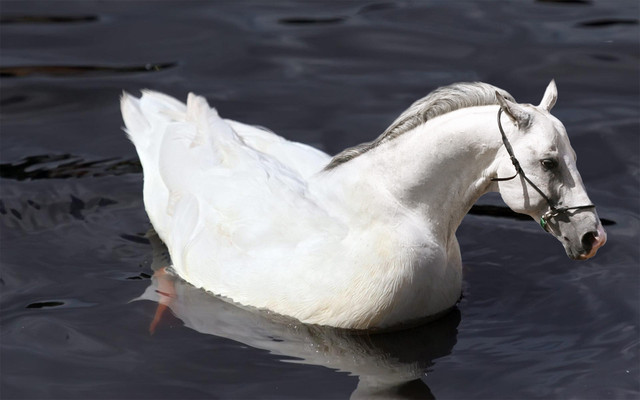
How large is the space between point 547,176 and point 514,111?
37 cm

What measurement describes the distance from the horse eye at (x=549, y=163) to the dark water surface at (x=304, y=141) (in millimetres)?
1210

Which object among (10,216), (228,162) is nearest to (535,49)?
(228,162)

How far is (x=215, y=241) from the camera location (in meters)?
6.29

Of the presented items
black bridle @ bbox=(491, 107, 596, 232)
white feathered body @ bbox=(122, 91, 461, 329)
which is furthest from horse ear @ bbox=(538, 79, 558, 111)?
white feathered body @ bbox=(122, 91, 461, 329)

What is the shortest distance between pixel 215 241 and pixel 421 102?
154 centimetres

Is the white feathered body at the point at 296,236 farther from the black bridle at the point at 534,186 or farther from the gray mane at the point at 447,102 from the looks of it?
the black bridle at the point at 534,186

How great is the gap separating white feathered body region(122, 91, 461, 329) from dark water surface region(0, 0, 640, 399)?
21 centimetres

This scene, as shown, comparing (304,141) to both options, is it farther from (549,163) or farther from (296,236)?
(549,163)

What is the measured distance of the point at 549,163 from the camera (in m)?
5.18

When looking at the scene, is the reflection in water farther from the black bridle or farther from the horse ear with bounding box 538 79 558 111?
the horse ear with bounding box 538 79 558 111

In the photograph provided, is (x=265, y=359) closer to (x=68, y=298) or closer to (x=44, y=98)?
(x=68, y=298)

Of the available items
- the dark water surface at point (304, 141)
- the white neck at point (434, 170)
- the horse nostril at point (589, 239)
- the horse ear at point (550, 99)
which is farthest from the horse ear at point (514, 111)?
the dark water surface at point (304, 141)

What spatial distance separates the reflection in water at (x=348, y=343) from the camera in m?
5.67

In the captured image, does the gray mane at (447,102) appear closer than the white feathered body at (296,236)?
Yes
